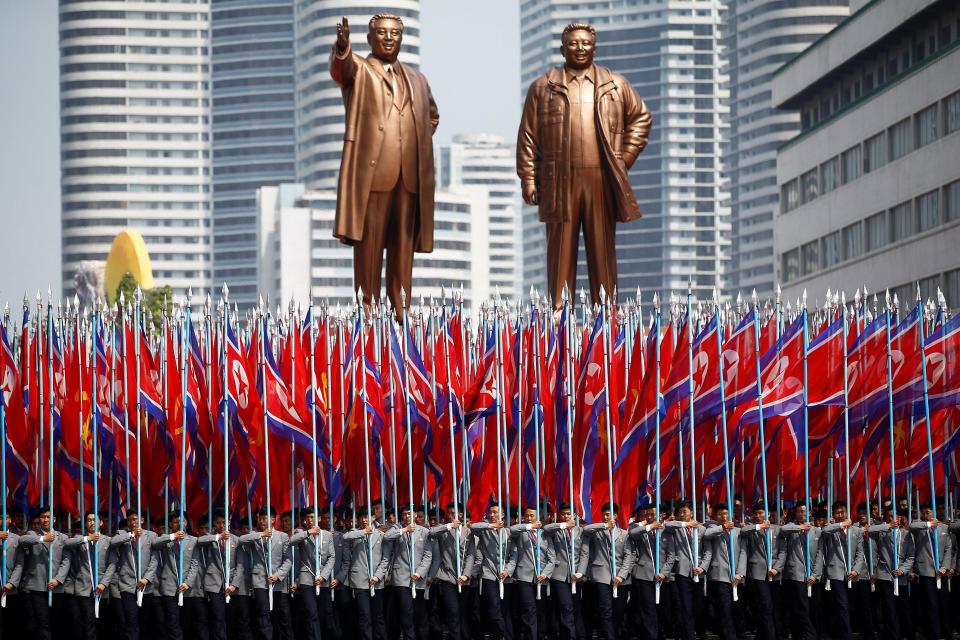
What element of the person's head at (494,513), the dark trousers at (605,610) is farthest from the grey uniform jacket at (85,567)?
the dark trousers at (605,610)

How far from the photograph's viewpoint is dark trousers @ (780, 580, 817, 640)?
21.2 m

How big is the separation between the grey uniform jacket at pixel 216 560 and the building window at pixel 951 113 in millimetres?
34901

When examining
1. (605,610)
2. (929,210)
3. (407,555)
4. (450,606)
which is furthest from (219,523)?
(929,210)

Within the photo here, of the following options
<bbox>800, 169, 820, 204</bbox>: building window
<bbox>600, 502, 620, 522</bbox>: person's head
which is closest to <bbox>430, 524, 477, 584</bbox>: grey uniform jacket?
<bbox>600, 502, 620, 522</bbox>: person's head

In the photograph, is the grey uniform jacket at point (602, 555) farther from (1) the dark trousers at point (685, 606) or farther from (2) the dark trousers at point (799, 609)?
(2) the dark trousers at point (799, 609)

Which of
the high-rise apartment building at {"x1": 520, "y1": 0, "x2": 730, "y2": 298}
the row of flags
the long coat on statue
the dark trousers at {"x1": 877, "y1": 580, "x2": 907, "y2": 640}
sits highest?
the high-rise apartment building at {"x1": 520, "y1": 0, "x2": 730, "y2": 298}

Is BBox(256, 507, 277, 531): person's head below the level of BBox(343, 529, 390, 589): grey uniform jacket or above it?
above

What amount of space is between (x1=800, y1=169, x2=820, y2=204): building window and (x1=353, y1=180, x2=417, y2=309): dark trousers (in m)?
41.1

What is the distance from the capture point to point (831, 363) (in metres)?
23.6

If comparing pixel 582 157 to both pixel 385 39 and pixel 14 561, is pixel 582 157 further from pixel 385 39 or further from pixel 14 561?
pixel 14 561

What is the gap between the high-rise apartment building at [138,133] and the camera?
580 feet

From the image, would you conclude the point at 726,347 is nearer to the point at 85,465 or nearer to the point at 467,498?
the point at 467,498

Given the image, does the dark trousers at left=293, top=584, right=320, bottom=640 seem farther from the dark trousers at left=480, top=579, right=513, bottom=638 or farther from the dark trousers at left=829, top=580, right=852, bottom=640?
the dark trousers at left=829, top=580, right=852, bottom=640

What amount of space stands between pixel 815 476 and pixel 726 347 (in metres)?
1.93
